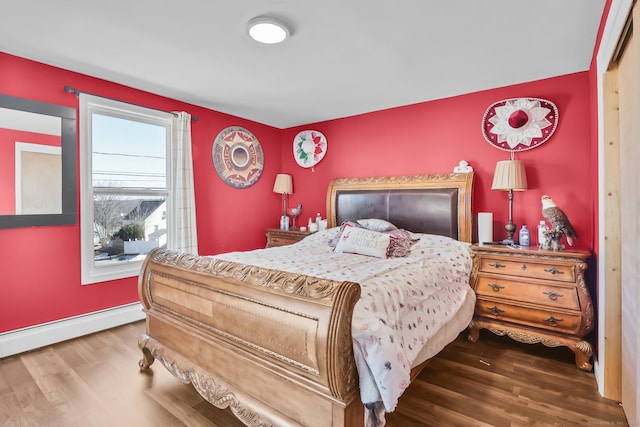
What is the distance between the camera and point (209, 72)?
285 cm

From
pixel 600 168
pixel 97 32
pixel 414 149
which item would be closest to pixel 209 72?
pixel 97 32

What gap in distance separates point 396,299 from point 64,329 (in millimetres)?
3005

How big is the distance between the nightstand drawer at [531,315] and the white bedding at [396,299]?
148mm

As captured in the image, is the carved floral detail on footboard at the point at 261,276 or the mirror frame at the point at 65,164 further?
the mirror frame at the point at 65,164

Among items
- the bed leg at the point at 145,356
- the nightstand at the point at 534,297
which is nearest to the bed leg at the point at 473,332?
the nightstand at the point at 534,297

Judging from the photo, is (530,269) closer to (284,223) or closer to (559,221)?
(559,221)

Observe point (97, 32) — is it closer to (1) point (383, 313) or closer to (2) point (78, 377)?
(2) point (78, 377)

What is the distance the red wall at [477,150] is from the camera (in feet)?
9.22

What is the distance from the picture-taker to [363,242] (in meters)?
2.92

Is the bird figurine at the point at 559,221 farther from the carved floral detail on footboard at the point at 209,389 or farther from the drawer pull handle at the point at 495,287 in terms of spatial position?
the carved floral detail on footboard at the point at 209,389

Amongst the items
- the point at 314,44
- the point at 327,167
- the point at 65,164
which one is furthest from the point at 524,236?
the point at 65,164

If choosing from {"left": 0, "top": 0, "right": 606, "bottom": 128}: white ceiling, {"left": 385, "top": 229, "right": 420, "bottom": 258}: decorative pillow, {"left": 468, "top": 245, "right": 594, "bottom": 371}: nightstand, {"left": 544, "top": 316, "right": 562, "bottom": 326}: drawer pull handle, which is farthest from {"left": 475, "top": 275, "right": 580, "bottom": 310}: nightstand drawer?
{"left": 0, "top": 0, "right": 606, "bottom": 128}: white ceiling

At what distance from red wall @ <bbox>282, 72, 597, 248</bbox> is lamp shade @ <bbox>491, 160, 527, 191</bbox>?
240 mm

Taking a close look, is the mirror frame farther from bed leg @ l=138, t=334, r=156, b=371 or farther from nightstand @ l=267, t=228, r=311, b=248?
nightstand @ l=267, t=228, r=311, b=248
